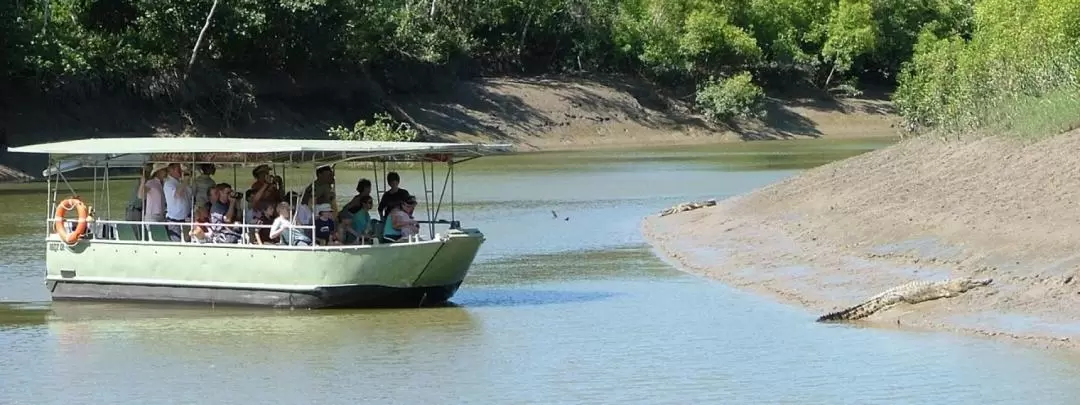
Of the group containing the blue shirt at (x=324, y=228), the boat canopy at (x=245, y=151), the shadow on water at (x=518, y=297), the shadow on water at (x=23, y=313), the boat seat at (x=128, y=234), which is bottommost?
the shadow on water at (x=23, y=313)

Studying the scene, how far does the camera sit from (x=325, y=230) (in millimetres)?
18031

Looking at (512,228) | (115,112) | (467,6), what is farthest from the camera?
(467,6)

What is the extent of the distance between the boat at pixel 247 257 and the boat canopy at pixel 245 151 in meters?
0.01

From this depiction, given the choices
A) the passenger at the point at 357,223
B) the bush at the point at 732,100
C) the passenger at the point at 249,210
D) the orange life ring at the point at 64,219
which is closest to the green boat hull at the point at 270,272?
the orange life ring at the point at 64,219

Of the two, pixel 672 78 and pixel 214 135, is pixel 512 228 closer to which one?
pixel 214 135

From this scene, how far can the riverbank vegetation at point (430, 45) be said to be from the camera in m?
51.2

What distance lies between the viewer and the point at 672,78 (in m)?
70.2

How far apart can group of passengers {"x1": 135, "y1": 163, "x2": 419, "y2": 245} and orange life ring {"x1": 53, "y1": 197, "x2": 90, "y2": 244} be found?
2.08 ft

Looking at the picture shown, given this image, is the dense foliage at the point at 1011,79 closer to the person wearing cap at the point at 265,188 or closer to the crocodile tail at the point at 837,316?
the crocodile tail at the point at 837,316

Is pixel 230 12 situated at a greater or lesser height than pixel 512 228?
greater

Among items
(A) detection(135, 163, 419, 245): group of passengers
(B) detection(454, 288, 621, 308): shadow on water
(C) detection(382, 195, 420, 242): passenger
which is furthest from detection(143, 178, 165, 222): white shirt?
(B) detection(454, 288, 621, 308): shadow on water

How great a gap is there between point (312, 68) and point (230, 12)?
6.32 m

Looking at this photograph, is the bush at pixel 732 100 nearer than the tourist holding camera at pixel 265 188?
No

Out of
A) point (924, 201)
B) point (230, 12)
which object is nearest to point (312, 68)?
point (230, 12)
